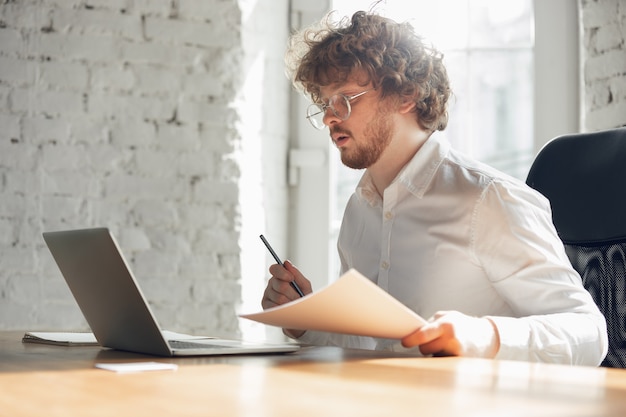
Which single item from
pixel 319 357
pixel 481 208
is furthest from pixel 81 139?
pixel 319 357

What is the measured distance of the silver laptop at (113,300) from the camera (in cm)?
110

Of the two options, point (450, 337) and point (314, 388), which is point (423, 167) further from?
point (314, 388)

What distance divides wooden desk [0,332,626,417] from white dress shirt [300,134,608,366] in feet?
0.93

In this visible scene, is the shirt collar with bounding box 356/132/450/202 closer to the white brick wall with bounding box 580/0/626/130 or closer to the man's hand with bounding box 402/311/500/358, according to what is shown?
the man's hand with bounding box 402/311/500/358

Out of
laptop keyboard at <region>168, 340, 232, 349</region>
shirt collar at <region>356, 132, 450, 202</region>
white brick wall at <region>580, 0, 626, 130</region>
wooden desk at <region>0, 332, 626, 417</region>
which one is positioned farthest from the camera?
white brick wall at <region>580, 0, 626, 130</region>

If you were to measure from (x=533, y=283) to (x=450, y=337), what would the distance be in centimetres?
34

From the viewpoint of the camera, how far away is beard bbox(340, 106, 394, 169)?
1.72m

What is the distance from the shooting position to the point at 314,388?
0.78m

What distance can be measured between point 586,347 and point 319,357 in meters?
0.43

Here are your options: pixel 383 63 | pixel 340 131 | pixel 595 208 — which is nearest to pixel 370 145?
pixel 340 131

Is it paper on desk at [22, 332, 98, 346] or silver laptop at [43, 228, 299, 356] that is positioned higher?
silver laptop at [43, 228, 299, 356]

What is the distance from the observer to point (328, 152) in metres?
2.89

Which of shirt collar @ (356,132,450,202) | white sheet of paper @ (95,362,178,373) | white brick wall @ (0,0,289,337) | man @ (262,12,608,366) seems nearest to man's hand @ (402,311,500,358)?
man @ (262,12,608,366)

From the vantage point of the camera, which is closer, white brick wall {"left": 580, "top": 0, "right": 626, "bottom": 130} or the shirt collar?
the shirt collar
